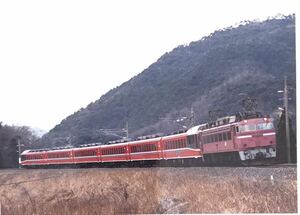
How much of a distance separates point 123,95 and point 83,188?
33.6 inches

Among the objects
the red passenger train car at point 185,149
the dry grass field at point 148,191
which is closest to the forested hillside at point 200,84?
the red passenger train car at point 185,149

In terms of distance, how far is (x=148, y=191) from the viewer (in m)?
4.48

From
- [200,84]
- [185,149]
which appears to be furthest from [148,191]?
[200,84]

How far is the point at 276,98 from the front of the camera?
417 cm

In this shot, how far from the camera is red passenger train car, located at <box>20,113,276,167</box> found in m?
4.43

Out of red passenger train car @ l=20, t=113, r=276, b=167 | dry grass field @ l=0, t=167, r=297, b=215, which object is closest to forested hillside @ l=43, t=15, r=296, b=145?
red passenger train car @ l=20, t=113, r=276, b=167

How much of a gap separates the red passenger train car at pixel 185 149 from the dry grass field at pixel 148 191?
10 centimetres

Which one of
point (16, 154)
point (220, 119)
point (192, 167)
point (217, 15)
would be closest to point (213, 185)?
point (192, 167)

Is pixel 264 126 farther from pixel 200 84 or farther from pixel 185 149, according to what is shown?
pixel 185 149

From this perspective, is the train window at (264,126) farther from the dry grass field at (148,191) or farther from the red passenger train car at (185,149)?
the dry grass field at (148,191)

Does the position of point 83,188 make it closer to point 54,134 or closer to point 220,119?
point 54,134

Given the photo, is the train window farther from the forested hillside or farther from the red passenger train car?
the forested hillside

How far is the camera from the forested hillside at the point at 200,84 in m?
4.21

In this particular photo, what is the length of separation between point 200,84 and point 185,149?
25.5 inches
